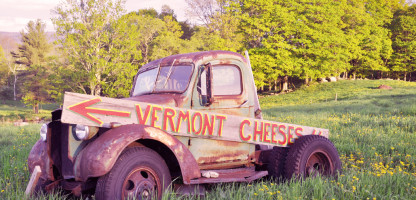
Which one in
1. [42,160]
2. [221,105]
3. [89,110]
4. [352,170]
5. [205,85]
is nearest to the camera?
[89,110]

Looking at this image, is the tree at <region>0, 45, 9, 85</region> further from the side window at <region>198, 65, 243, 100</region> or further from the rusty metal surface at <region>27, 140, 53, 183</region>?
the side window at <region>198, 65, 243, 100</region>

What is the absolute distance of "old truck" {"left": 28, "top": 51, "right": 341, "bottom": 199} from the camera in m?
3.26

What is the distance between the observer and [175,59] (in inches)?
183

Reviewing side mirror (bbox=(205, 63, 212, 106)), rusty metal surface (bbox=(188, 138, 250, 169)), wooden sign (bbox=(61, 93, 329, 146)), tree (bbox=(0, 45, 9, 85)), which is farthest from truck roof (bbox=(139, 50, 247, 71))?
tree (bbox=(0, 45, 9, 85))

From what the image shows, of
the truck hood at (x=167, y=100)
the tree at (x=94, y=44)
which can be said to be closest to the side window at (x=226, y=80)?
the truck hood at (x=167, y=100)

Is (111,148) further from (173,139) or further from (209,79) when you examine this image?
(209,79)

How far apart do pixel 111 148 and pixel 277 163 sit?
103 inches

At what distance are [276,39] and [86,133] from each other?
31184mm

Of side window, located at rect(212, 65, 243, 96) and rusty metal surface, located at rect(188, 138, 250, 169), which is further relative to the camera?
side window, located at rect(212, 65, 243, 96)

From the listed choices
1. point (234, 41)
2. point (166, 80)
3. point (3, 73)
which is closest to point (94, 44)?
point (234, 41)

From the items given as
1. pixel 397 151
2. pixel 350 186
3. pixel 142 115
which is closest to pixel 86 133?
pixel 142 115

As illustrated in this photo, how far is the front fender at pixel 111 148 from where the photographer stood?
10.2 ft

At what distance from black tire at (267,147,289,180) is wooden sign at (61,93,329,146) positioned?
13cm

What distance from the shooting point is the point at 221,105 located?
457cm
